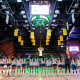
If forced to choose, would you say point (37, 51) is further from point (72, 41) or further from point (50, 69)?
point (50, 69)

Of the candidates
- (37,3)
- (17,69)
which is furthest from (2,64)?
(37,3)

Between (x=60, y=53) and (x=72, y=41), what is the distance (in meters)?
2.74

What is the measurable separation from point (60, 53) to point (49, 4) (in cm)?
926

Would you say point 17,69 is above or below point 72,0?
below

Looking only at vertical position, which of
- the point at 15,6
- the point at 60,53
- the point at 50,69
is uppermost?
the point at 15,6

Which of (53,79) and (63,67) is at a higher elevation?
(53,79)

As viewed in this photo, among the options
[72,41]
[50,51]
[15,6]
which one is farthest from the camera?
[72,41]

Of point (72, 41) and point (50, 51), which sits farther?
point (72, 41)

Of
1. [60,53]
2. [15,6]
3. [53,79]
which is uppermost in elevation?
[15,6]

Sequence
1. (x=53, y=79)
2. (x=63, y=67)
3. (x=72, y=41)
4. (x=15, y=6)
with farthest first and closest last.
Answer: (x=72, y=41), (x=63, y=67), (x=15, y=6), (x=53, y=79)

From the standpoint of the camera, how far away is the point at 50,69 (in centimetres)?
729

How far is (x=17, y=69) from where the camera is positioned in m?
7.09

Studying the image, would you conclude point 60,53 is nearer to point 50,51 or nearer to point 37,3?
point 50,51

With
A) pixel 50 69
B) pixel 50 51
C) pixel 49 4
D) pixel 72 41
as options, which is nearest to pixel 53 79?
pixel 50 69
